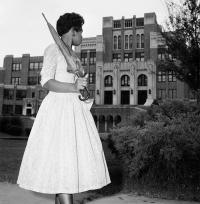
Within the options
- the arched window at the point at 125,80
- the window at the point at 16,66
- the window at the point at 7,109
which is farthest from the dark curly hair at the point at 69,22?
the window at the point at 16,66

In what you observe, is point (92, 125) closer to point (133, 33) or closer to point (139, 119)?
point (139, 119)

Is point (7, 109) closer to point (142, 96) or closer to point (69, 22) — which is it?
point (142, 96)

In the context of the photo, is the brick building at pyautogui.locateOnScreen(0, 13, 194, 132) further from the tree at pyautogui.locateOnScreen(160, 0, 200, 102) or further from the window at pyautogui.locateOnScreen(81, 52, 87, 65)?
the tree at pyautogui.locateOnScreen(160, 0, 200, 102)

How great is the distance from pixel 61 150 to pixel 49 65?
85cm

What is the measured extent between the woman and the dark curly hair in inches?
9.6

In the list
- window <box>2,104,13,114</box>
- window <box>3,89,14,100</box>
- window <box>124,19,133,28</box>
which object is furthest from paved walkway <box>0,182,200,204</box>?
window <box>3,89,14,100</box>

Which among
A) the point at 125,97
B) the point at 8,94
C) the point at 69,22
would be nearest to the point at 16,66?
the point at 8,94

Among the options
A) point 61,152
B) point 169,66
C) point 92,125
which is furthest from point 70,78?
point 169,66

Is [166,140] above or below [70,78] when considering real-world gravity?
below

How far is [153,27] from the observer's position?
51781 mm

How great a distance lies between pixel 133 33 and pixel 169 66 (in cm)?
4327

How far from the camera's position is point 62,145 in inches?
97.9

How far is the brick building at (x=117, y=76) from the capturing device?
4869cm

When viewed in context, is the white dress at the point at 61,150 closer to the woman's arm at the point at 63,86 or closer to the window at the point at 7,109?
the woman's arm at the point at 63,86
